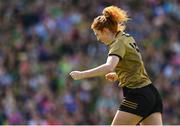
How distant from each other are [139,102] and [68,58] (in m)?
7.52

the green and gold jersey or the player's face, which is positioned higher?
the player's face

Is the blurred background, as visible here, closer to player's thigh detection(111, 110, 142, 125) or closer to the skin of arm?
player's thigh detection(111, 110, 142, 125)

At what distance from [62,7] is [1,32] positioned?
1407 mm

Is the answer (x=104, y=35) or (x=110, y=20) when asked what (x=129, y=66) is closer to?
(x=104, y=35)

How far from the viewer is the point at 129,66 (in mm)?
8047

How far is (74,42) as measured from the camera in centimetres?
1609

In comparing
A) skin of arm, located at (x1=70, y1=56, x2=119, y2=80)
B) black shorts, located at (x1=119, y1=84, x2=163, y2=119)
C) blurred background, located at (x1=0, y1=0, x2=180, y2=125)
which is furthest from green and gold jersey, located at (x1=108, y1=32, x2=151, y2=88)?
blurred background, located at (x1=0, y1=0, x2=180, y2=125)

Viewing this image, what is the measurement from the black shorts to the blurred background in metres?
5.63

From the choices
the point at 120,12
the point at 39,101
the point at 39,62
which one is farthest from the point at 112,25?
the point at 39,62

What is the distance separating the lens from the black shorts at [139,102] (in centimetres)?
811

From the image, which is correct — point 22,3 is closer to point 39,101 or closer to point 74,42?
point 74,42

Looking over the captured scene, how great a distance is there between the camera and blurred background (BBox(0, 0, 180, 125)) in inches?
562

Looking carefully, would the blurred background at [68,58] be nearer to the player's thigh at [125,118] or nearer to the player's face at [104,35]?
the player's thigh at [125,118]

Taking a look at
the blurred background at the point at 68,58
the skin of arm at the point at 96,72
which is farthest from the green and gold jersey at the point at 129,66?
the blurred background at the point at 68,58
